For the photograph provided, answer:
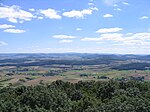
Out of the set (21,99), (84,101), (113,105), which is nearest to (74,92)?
(84,101)

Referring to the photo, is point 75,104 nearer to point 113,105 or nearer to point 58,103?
point 58,103

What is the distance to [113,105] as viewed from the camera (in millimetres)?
41906

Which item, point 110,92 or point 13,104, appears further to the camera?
point 110,92

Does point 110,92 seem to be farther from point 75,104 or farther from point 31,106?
point 31,106

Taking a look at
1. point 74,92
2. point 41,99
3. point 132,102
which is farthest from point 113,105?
point 74,92

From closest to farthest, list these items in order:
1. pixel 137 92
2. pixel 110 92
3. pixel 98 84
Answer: pixel 137 92 < pixel 110 92 < pixel 98 84

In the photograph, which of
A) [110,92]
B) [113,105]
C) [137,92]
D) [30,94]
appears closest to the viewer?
[113,105]

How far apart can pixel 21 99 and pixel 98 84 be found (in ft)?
72.7

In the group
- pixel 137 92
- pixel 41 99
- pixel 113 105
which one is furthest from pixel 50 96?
pixel 137 92

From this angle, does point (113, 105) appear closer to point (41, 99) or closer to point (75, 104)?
point (75, 104)

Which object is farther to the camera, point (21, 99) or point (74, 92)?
point (74, 92)

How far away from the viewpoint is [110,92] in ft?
198

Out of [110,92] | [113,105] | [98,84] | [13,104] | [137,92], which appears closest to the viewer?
[113,105]

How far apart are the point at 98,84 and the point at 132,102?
26.1m
